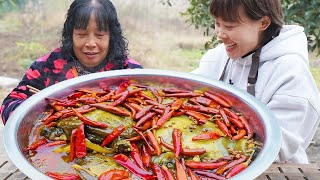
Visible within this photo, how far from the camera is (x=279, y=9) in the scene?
2982mm

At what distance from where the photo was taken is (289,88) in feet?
9.12

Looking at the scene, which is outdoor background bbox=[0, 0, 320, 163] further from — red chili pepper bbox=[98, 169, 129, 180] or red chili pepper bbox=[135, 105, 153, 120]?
red chili pepper bbox=[98, 169, 129, 180]

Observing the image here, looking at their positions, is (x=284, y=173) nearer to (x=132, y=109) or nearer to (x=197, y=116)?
(x=197, y=116)

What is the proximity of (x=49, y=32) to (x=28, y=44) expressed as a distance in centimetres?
66

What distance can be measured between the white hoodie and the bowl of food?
0.41 m

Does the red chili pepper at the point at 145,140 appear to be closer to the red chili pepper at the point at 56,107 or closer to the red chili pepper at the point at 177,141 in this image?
the red chili pepper at the point at 177,141

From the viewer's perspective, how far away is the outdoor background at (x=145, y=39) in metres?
9.75

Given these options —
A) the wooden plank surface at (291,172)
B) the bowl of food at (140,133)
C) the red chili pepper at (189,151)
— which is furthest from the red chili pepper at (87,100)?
the wooden plank surface at (291,172)

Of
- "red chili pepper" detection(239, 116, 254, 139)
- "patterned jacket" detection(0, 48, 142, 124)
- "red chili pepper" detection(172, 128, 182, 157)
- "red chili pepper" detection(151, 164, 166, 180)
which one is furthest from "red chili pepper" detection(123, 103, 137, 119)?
"patterned jacket" detection(0, 48, 142, 124)

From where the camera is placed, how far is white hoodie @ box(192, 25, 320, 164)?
→ 276 centimetres

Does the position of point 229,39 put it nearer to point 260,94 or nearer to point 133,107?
point 260,94

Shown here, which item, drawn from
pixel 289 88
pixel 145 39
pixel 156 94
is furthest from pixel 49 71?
pixel 145 39

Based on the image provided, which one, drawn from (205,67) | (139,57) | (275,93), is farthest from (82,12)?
(139,57)

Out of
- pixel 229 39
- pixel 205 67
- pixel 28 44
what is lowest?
pixel 28 44
